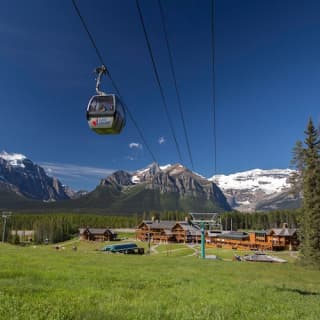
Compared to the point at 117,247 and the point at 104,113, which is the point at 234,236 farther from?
the point at 104,113

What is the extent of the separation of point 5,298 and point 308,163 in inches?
1683

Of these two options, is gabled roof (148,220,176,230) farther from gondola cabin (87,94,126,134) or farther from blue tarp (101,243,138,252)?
gondola cabin (87,94,126,134)

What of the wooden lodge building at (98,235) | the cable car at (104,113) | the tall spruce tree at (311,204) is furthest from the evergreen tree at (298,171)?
the wooden lodge building at (98,235)

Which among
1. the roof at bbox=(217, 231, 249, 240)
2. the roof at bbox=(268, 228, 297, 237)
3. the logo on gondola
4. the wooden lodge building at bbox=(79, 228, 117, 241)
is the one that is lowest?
the wooden lodge building at bbox=(79, 228, 117, 241)

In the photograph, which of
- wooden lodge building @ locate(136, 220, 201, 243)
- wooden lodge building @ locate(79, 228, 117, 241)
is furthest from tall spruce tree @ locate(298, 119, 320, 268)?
wooden lodge building @ locate(79, 228, 117, 241)

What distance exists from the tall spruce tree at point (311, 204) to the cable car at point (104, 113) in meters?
36.9

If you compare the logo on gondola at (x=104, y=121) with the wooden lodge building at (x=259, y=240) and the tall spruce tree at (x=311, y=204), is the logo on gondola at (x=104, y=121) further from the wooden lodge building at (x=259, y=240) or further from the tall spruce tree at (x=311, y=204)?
the wooden lodge building at (x=259, y=240)

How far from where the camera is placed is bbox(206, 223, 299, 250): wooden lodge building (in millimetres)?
106938

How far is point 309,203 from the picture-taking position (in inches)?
1649

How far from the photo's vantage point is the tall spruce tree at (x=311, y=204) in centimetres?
3997

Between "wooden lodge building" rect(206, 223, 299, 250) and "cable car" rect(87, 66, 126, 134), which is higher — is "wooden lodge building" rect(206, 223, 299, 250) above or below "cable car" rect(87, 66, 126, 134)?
below

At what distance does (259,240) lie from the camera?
113938 millimetres

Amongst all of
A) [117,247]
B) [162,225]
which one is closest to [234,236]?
[162,225]

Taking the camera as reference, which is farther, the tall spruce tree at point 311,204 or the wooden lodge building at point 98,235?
the wooden lodge building at point 98,235
